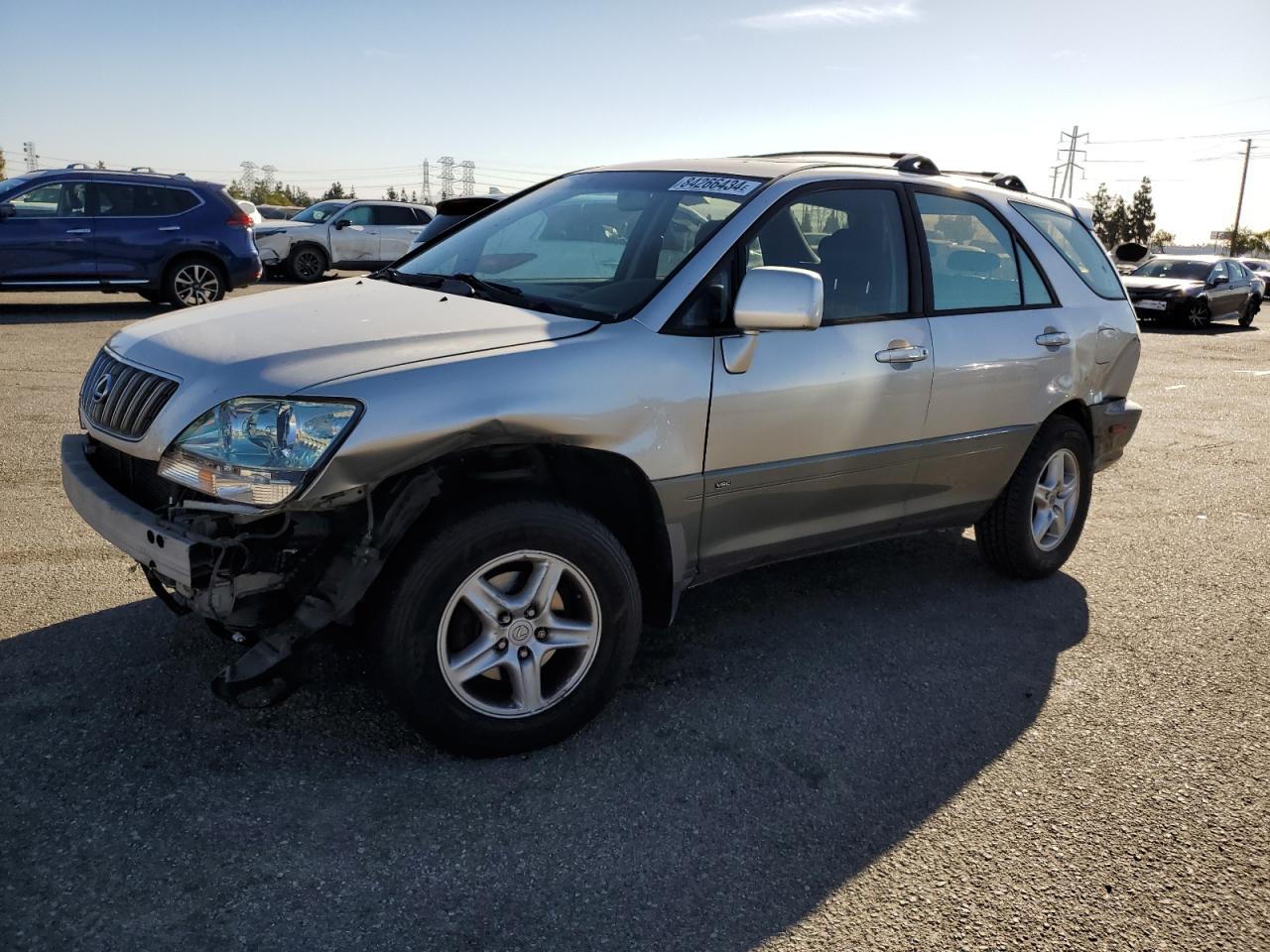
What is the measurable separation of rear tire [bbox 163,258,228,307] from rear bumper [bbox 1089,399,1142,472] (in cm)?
1170

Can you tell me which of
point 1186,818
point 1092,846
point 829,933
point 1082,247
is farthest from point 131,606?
point 1082,247

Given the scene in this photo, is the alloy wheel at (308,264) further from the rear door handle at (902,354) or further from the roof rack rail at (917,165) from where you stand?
the rear door handle at (902,354)

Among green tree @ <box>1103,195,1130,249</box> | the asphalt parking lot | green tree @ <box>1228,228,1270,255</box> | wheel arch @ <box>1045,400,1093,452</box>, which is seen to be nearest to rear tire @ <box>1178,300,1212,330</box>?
wheel arch @ <box>1045,400,1093,452</box>

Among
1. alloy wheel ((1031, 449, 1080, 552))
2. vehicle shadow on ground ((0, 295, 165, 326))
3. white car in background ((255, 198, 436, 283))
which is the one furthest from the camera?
white car in background ((255, 198, 436, 283))

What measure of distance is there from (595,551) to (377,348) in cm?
88

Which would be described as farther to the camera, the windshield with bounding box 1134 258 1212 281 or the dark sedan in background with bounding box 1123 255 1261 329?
the windshield with bounding box 1134 258 1212 281

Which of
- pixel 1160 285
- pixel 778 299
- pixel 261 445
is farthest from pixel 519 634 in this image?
pixel 1160 285

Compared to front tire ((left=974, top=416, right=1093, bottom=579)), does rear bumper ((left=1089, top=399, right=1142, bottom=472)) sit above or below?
above

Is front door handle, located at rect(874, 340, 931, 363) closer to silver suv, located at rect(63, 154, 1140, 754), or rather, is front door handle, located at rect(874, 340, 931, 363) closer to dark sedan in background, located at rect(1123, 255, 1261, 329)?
silver suv, located at rect(63, 154, 1140, 754)

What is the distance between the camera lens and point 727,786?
Answer: 3.04m

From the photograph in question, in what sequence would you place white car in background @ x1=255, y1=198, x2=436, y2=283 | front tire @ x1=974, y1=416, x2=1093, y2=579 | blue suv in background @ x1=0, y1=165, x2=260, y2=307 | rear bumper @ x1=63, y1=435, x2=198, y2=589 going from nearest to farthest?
rear bumper @ x1=63, y1=435, x2=198, y2=589
front tire @ x1=974, y1=416, x2=1093, y2=579
blue suv in background @ x1=0, y1=165, x2=260, y2=307
white car in background @ x1=255, y1=198, x2=436, y2=283

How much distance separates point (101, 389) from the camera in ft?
10.7

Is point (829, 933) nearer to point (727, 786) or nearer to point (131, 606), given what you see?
point (727, 786)

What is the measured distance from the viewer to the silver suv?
9.25 ft
